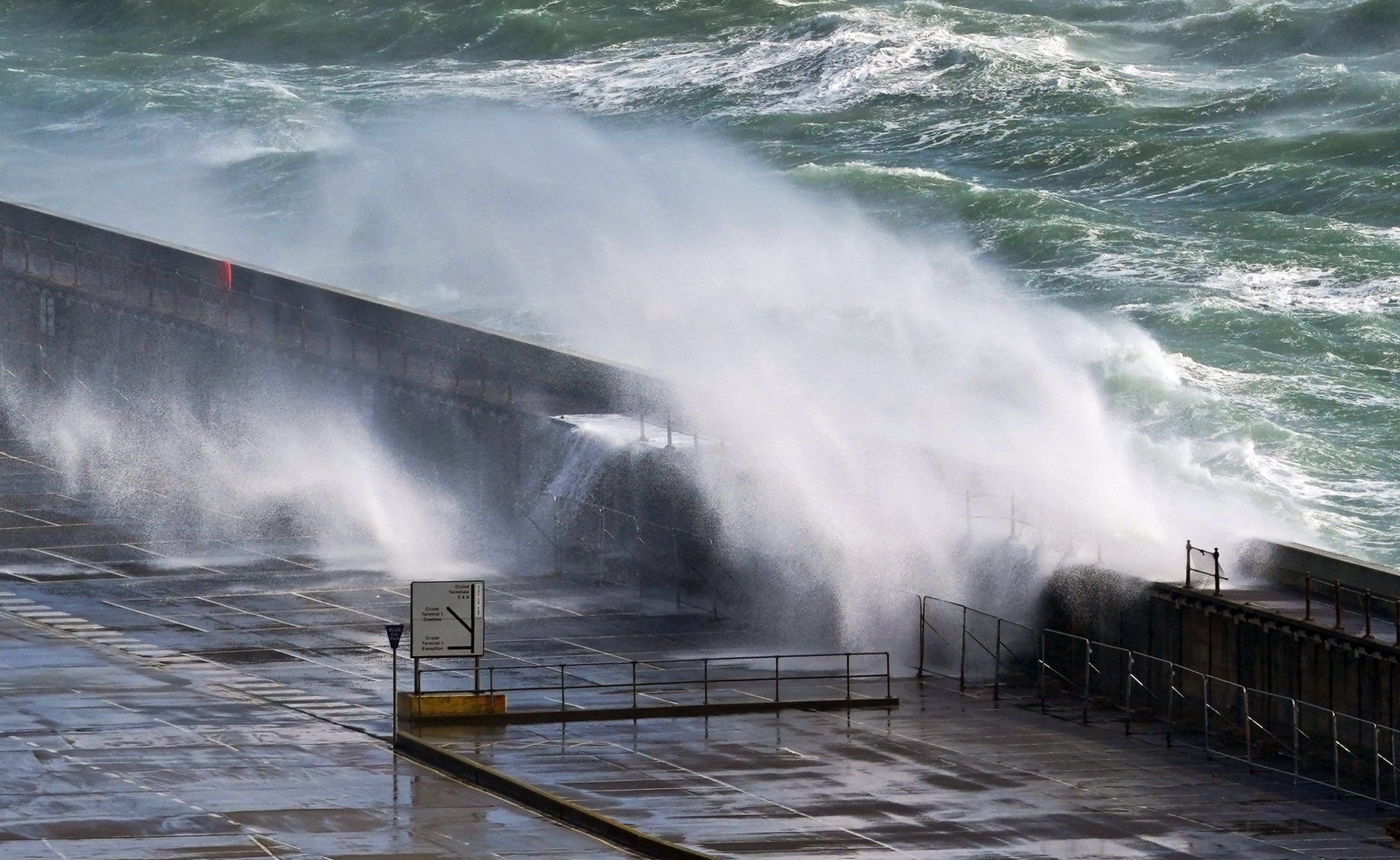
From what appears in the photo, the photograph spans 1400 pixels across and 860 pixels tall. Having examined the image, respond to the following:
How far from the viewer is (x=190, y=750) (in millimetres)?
29406

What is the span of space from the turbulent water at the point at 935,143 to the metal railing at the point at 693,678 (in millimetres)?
12885

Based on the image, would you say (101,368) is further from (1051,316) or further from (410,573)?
(1051,316)

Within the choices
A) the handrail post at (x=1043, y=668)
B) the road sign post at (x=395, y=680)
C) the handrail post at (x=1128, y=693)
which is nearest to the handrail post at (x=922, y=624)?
the handrail post at (x=1043, y=668)

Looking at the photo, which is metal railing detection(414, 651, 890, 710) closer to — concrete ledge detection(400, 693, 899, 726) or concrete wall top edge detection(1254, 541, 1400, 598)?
concrete ledge detection(400, 693, 899, 726)

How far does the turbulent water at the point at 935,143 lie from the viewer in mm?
55000

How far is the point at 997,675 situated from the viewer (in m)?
34.4

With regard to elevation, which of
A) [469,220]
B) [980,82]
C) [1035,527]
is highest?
[980,82]

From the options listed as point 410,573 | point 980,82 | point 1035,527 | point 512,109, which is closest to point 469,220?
point 512,109

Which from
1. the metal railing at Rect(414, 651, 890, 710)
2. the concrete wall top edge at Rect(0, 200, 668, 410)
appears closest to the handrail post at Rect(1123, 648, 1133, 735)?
the metal railing at Rect(414, 651, 890, 710)

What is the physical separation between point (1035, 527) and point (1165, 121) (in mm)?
38542

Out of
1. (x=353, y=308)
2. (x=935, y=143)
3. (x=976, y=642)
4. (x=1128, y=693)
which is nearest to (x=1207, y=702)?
(x=1128, y=693)

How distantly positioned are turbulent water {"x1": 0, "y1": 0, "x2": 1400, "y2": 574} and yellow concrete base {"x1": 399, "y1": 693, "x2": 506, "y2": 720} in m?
18.4

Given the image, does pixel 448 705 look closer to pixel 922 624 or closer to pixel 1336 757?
pixel 922 624

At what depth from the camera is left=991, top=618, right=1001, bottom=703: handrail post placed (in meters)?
33.8
